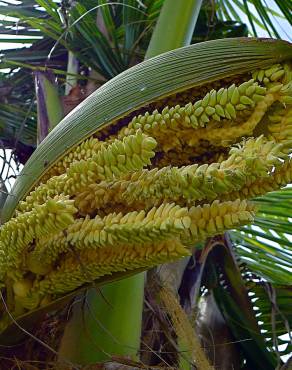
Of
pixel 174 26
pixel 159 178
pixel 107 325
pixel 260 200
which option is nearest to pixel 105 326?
pixel 107 325

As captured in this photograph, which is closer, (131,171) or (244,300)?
(131,171)

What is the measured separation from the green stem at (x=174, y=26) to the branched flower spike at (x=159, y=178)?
0.39 m

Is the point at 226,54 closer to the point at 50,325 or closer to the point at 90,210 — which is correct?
the point at 90,210

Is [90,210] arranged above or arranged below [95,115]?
below

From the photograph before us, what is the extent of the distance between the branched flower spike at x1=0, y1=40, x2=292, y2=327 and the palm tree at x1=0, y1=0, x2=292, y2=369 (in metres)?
0.48

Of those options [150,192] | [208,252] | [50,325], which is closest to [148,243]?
[150,192]

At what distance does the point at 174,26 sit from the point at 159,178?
1.89ft

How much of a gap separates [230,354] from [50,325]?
463 millimetres

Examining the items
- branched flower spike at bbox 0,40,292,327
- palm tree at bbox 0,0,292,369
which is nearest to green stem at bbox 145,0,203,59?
palm tree at bbox 0,0,292,369

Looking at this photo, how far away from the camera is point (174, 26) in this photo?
1.05m

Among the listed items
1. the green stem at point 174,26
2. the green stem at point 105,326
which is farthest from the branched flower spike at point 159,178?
the green stem at point 174,26

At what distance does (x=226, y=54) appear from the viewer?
0.60m

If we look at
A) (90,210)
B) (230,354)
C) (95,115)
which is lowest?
(230,354)

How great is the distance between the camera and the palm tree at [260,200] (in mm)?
1263
